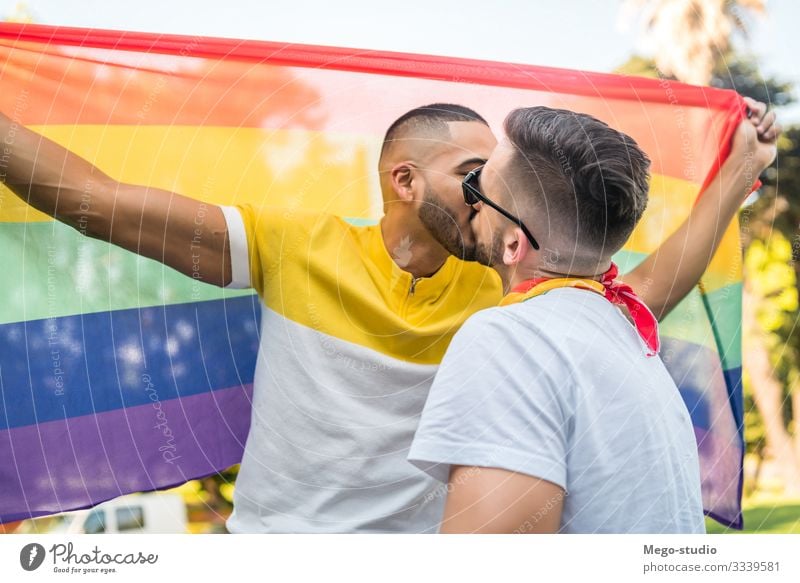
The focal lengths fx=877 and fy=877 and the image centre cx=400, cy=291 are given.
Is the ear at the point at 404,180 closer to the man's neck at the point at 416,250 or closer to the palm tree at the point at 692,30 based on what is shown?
the man's neck at the point at 416,250

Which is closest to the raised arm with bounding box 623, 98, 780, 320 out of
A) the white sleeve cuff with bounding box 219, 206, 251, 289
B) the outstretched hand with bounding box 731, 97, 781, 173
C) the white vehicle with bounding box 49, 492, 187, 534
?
the outstretched hand with bounding box 731, 97, 781, 173

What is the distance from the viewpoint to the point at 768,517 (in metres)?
1.62

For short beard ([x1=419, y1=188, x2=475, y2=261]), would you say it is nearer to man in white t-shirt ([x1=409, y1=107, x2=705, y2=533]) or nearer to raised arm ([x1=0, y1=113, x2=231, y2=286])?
man in white t-shirt ([x1=409, y1=107, x2=705, y2=533])

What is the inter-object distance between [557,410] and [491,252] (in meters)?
0.29

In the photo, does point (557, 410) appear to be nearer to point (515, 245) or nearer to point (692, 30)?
point (515, 245)

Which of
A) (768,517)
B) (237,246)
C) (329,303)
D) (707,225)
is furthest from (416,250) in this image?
(768,517)

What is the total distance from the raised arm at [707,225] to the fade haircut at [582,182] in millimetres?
170

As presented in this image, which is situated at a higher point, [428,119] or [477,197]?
[428,119]

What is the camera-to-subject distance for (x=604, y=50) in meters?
1.58

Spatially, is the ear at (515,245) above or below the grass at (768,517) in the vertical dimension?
above

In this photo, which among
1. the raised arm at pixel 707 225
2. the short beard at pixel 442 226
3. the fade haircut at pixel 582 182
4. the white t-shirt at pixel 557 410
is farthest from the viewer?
the raised arm at pixel 707 225

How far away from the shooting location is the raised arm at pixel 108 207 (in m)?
1.36

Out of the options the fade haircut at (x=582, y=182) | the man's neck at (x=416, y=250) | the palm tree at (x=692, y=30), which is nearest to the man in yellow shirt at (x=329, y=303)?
the man's neck at (x=416, y=250)
